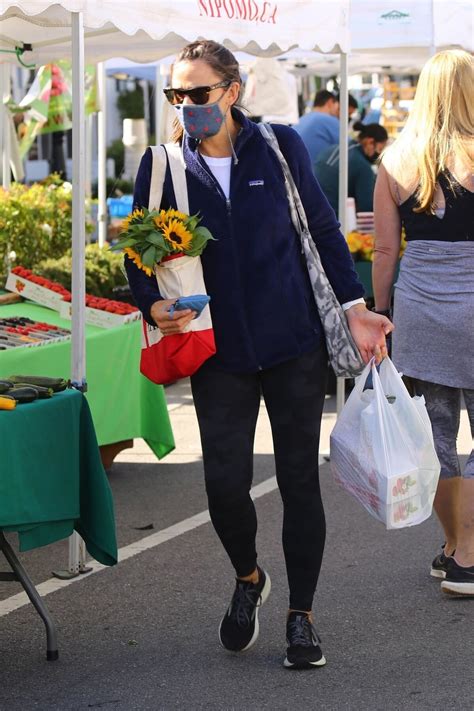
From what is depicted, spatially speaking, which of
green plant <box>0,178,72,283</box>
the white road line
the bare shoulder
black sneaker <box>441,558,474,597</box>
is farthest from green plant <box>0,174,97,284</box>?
black sneaker <box>441,558,474,597</box>

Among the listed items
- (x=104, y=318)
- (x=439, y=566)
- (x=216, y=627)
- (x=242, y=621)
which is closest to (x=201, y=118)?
(x=242, y=621)

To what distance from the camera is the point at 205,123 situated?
3.68 m

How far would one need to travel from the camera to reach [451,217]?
451cm

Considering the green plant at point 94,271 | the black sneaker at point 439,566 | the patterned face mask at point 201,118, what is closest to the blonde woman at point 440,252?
the black sneaker at point 439,566

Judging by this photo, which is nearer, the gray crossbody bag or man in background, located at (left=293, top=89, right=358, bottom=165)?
the gray crossbody bag

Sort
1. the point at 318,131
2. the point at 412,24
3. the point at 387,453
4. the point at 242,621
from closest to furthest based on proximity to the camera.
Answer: the point at 387,453 → the point at 242,621 → the point at 412,24 → the point at 318,131

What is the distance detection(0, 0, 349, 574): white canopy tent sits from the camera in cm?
467

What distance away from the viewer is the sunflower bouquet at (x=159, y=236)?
3633 millimetres

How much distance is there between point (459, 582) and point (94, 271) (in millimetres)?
4502

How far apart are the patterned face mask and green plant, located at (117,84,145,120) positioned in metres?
32.0

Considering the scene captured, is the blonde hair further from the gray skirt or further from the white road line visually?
the white road line

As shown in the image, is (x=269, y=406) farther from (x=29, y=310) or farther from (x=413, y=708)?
(x=29, y=310)

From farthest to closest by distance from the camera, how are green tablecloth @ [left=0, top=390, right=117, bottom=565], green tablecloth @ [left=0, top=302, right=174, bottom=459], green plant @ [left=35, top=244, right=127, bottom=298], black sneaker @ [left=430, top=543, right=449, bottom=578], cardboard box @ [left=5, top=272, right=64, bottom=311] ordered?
green plant @ [left=35, top=244, right=127, bottom=298] < cardboard box @ [left=5, top=272, right=64, bottom=311] < green tablecloth @ [left=0, top=302, right=174, bottom=459] < black sneaker @ [left=430, top=543, right=449, bottom=578] < green tablecloth @ [left=0, top=390, right=117, bottom=565]

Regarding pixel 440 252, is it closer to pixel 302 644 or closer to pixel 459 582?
pixel 459 582
